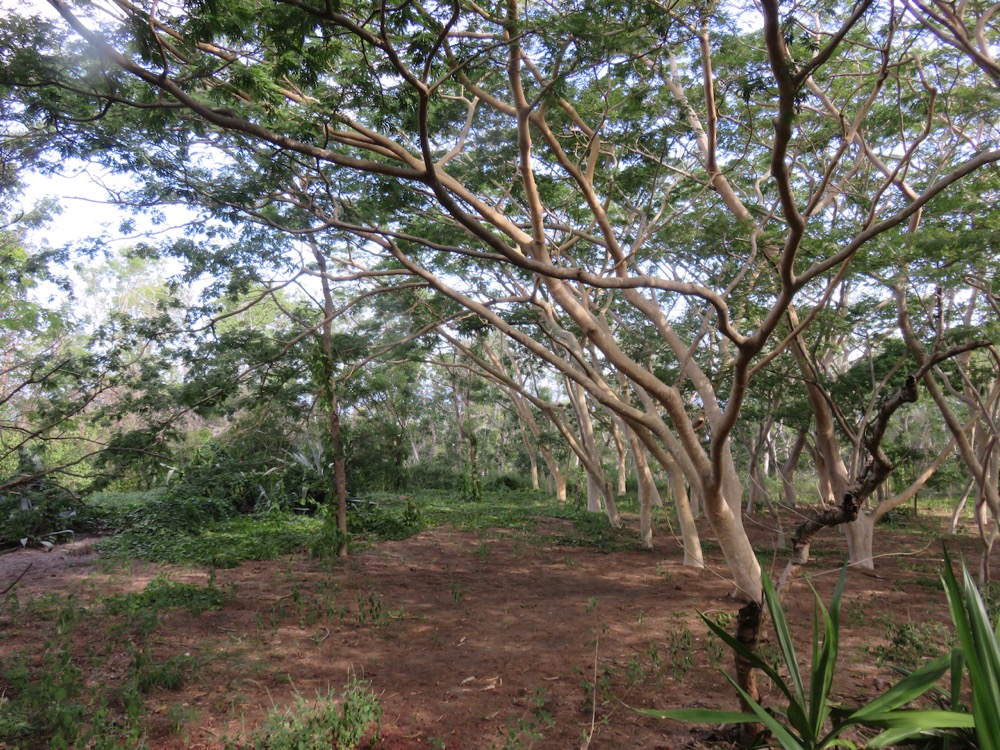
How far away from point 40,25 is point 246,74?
65.1 inches

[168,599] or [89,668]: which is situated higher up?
[168,599]

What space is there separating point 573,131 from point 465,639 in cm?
539

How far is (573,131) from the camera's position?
23.3ft

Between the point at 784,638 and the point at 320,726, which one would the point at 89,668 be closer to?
the point at 320,726

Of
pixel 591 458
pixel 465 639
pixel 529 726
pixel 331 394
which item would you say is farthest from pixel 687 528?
pixel 529 726

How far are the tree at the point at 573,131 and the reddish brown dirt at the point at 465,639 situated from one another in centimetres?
106

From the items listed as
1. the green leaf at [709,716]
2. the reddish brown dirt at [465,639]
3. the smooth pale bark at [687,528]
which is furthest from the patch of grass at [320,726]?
the smooth pale bark at [687,528]

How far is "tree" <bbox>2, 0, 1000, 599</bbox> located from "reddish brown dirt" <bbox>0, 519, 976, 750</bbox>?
106cm

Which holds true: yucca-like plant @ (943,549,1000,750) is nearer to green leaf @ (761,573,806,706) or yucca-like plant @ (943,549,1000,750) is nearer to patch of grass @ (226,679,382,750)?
green leaf @ (761,573,806,706)

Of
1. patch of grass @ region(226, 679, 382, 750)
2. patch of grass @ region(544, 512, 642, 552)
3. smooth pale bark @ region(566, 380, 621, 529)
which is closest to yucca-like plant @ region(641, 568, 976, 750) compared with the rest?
patch of grass @ region(226, 679, 382, 750)

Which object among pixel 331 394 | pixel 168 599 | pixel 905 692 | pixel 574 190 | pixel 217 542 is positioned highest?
pixel 574 190

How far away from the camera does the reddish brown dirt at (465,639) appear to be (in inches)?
159

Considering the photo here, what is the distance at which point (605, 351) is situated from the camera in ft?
19.4

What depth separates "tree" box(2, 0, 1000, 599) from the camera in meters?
4.06
